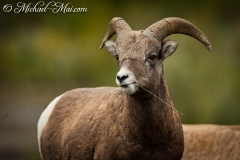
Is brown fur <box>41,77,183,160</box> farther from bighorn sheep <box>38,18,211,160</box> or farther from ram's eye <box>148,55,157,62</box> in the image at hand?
ram's eye <box>148,55,157,62</box>

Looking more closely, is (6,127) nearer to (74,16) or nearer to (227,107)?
(74,16)

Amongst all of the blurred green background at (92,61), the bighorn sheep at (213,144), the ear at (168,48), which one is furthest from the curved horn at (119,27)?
the blurred green background at (92,61)

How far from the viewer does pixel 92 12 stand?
1461 centimetres

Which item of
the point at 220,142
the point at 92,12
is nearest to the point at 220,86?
the point at 92,12

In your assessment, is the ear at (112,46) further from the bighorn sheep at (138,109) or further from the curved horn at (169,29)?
the curved horn at (169,29)

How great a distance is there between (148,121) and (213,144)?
9.88ft

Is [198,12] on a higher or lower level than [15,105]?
higher

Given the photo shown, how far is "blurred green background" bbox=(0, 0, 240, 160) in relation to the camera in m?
13.7

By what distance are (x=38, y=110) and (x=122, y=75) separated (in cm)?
872

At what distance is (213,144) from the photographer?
9.02 meters

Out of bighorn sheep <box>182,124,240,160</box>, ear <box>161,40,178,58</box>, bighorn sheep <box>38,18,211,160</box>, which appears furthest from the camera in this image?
bighorn sheep <box>182,124,240,160</box>

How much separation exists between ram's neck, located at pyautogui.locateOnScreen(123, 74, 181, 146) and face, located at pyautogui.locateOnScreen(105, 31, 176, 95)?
210 mm

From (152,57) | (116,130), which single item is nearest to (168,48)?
(152,57)

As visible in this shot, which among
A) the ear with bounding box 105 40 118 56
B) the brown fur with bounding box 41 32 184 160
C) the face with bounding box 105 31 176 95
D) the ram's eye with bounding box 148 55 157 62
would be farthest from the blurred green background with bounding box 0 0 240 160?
the ram's eye with bounding box 148 55 157 62
